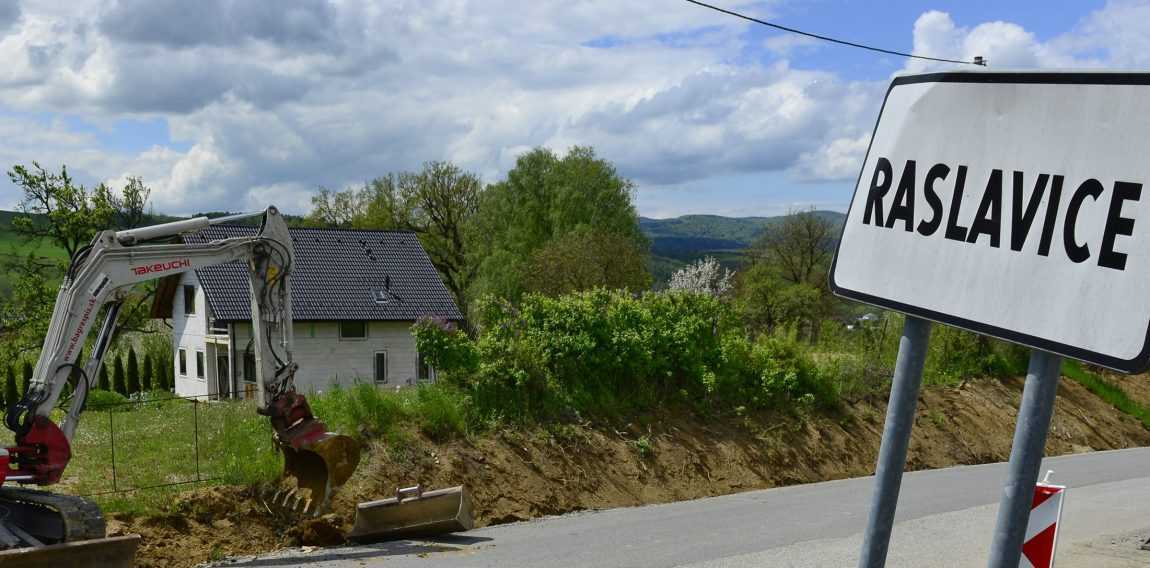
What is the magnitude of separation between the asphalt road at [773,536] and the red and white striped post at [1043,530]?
550 cm

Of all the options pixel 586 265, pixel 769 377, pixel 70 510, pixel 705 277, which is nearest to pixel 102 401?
pixel 769 377

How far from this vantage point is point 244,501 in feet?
42.8

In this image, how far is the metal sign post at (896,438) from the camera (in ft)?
7.35

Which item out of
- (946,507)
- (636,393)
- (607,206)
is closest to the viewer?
(946,507)

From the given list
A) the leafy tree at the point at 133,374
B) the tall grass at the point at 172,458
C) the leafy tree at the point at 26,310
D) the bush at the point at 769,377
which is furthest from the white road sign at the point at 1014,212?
the leafy tree at the point at 26,310

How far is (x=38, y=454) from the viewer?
10.7 metres

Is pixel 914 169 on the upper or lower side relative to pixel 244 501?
upper

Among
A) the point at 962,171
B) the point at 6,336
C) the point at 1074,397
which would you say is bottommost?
the point at 6,336

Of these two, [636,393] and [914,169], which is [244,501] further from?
[914,169]

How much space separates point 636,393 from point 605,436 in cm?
153

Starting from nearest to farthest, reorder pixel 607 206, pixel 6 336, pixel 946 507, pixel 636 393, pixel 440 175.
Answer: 1. pixel 946 507
2. pixel 636 393
3. pixel 6 336
4. pixel 607 206
5. pixel 440 175

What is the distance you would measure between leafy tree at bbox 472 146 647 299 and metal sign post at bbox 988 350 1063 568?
5706 cm

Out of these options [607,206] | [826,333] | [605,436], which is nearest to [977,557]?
[605,436]

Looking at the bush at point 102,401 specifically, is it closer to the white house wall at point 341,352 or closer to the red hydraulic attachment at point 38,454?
the white house wall at point 341,352
